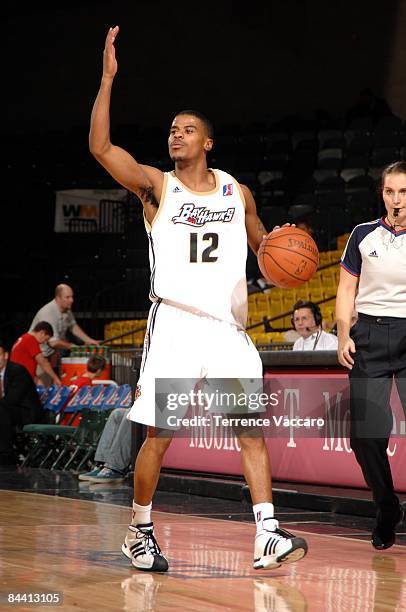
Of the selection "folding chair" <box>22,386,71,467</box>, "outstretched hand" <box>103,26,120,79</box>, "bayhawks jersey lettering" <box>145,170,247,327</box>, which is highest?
"outstretched hand" <box>103,26,120,79</box>

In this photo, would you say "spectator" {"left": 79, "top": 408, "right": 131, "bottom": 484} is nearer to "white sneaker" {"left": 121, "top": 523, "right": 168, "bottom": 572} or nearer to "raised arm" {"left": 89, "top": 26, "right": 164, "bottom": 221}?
"white sneaker" {"left": 121, "top": 523, "right": 168, "bottom": 572}

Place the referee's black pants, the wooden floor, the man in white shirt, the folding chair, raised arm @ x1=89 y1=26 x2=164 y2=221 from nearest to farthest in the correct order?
the wooden floor < raised arm @ x1=89 y1=26 x2=164 y2=221 < the referee's black pants < the man in white shirt < the folding chair

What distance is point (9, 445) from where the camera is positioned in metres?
12.0

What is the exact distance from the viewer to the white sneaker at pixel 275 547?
4.39 meters

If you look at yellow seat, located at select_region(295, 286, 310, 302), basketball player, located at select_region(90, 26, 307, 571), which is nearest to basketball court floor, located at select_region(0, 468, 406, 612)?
basketball player, located at select_region(90, 26, 307, 571)

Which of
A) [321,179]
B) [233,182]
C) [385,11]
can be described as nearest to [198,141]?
[233,182]

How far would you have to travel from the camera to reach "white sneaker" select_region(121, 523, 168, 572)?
15.1ft

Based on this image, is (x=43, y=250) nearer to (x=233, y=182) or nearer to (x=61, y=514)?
(x=61, y=514)

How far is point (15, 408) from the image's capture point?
1188 cm

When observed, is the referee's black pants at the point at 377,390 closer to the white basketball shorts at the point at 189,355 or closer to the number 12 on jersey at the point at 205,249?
the white basketball shorts at the point at 189,355

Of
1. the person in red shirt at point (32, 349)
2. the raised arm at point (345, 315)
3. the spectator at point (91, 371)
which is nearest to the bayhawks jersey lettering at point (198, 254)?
the raised arm at point (345, 315)

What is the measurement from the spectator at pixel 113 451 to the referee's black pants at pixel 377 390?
434 cm

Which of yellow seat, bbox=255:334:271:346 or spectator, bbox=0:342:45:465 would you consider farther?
yellow seat, bbox=255:334:271:346

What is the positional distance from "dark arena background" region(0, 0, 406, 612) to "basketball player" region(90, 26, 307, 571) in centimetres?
39
